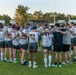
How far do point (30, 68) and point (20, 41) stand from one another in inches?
57.9

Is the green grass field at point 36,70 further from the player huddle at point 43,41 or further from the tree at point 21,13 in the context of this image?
the tree at point 21,13

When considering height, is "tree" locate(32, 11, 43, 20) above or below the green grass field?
above

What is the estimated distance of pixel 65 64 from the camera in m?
12.6

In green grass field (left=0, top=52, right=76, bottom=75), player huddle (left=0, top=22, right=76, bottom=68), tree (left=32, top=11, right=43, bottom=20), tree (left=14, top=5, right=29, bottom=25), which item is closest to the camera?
green grass field (left=0, top=52, right=76, bottom=75)

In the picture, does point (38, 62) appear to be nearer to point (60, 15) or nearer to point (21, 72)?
point (21, 72)

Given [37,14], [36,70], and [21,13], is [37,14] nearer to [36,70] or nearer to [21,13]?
[21,13]

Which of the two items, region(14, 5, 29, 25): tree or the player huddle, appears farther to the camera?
region(14, 5, 29, 25): tree

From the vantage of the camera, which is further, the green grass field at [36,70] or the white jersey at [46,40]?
the white jersey at [46,40]

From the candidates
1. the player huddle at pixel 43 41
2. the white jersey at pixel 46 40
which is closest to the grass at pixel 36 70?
the player huddle at pixel 43 41

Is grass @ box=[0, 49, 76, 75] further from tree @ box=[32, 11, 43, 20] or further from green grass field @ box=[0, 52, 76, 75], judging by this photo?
tree @ box=[32, 11, 43, 20]

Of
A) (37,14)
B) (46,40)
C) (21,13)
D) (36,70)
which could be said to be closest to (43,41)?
(46,40)

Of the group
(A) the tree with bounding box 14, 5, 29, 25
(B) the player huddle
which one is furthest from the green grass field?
(A) the tree with bounding box 14, 5, 29, 25

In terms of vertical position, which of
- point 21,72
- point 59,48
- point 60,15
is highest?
point 60,15

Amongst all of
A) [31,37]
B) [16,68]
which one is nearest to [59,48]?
[31,37]
